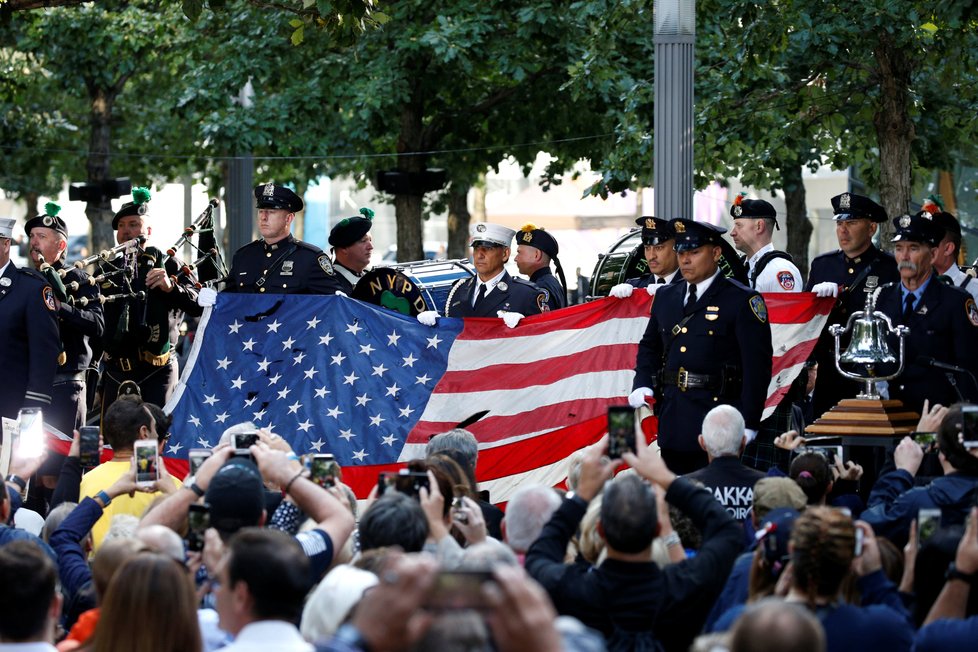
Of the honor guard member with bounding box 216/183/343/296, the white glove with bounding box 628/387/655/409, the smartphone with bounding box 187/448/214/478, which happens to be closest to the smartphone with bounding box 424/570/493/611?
the smartphone with bounding box 187/448/214/478

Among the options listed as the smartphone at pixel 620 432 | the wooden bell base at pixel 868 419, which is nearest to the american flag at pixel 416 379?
the wooden bell base at pixel 868 419

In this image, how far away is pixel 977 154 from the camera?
18.5 m

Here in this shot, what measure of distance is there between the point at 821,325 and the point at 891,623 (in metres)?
5.40

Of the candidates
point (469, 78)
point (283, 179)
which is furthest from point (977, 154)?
point (283, 179)

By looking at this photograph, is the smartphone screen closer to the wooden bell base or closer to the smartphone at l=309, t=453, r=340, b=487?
the smartphone at l=309, t=453, r=340, b=487

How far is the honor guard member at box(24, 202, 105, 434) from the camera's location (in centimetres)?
1080

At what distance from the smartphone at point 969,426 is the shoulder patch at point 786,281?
14.8 feet

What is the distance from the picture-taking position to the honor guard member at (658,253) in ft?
31.7

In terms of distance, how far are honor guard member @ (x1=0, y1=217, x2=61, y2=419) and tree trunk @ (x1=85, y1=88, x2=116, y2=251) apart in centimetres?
1242

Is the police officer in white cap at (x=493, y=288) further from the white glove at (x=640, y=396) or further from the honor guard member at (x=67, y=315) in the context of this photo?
the honor guard member at (x=67, y=315)

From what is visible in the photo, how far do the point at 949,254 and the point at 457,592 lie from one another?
7.01 meters

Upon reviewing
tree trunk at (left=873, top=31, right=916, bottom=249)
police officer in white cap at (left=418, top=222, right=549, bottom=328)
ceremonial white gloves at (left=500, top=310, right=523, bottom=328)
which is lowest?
ceremonial white gloves at (left=500, top=310, right=523, bottom=328)

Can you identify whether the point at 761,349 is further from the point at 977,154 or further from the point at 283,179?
the point at 283,179

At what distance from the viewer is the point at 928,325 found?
8852mm
